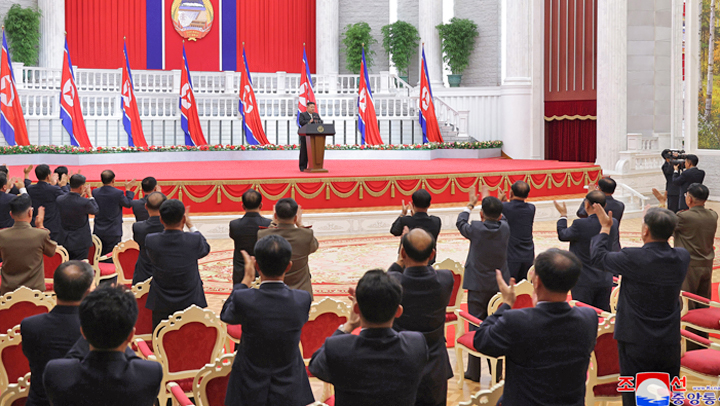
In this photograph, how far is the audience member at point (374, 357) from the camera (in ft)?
8.20

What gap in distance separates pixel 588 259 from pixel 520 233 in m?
0.98

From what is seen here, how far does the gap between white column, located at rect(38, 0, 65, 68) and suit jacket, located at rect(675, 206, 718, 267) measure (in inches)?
734

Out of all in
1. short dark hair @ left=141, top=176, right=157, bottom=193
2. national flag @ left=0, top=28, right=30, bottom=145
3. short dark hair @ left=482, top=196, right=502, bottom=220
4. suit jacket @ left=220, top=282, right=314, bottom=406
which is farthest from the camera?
national flag @ left=0, top=28, right=30, bottom=145

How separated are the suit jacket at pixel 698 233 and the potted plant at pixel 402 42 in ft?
59.1

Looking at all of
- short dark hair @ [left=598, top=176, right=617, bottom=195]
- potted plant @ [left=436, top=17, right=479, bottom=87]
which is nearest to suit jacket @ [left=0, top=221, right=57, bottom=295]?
short dark hair @ [left=598, top=176, right=617, bottom=195]

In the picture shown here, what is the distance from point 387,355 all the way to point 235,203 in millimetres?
10093

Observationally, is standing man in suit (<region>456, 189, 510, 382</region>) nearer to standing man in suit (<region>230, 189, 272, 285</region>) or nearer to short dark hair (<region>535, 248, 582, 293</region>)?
standing man in suit (<region>230, 189, 272, 285</region>)

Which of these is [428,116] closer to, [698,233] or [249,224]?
[698,233]

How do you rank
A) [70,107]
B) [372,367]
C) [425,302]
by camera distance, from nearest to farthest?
[372,367] → [425,302] → [70,107]

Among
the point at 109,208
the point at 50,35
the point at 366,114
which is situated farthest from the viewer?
the point at 50,35

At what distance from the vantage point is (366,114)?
1969cm

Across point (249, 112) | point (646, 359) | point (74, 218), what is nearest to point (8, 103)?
point (249, 112)

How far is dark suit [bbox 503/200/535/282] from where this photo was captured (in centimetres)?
638

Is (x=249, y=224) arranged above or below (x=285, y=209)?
below
